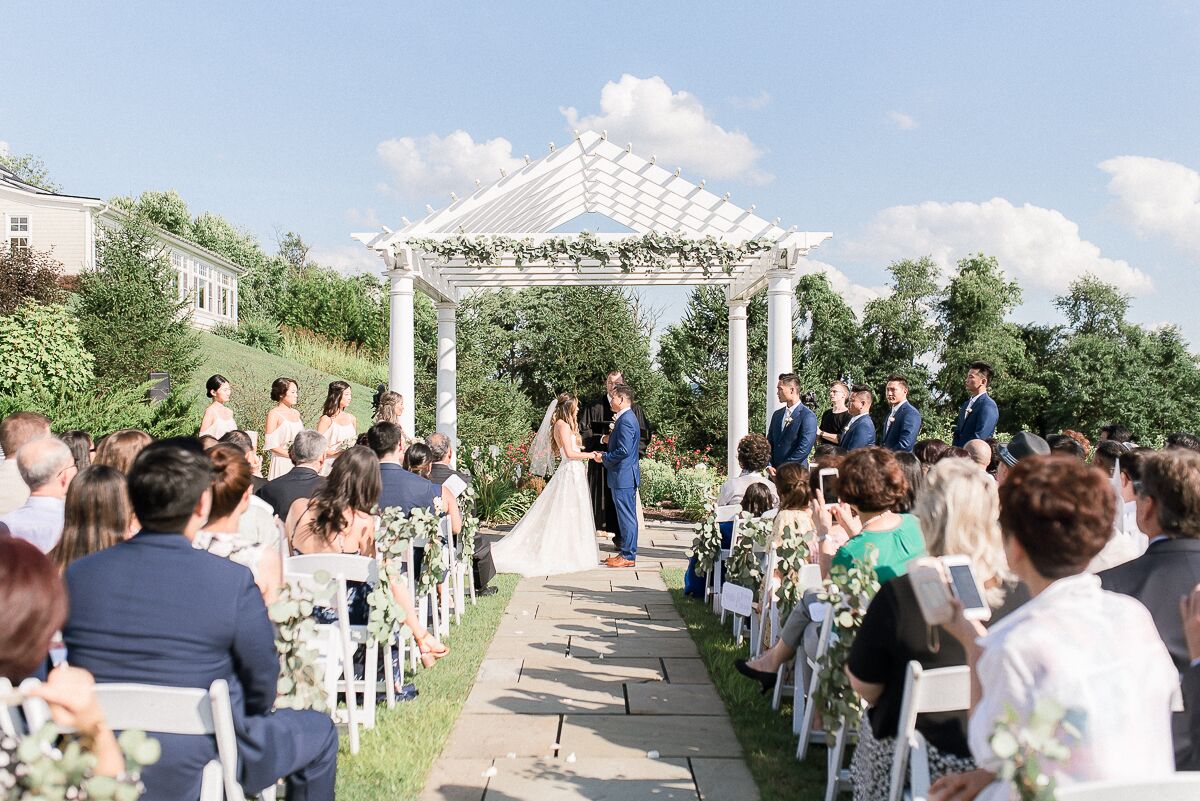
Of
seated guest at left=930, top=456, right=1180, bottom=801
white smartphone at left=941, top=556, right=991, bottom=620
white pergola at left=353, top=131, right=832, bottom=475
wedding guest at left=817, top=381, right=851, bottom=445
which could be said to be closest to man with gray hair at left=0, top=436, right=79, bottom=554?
white smartphone at left=941, top=556, right=991, bottom=620

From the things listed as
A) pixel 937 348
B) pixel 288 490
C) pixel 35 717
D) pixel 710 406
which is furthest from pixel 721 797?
pixel 937 348

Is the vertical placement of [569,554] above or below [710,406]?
below

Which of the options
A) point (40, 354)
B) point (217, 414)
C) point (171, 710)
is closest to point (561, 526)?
point (217, 414)

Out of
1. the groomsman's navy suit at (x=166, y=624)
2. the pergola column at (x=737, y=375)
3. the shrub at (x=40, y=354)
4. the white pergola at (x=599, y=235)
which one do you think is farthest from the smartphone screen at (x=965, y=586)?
the shrub at (x=40, y=354)

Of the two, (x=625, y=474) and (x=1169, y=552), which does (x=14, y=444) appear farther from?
(x=625, y=474)

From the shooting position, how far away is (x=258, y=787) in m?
2.59

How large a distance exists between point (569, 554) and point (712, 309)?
38.7 ft

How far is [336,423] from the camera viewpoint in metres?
7.97

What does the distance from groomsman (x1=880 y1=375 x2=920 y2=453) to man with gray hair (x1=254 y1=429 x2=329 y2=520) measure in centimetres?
472

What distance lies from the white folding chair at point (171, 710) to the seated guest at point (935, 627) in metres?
1.81

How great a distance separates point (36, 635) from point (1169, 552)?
3069 millimetres

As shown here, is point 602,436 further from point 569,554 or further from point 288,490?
point 288,490

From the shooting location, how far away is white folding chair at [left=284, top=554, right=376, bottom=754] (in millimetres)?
3855

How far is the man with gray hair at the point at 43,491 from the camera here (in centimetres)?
377
